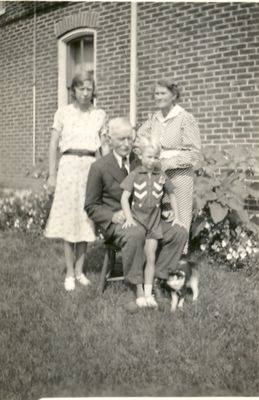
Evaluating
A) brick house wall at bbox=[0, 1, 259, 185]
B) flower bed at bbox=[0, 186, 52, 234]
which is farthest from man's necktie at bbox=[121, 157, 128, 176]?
flower bed at bbox=[0, 186, 52, 234]

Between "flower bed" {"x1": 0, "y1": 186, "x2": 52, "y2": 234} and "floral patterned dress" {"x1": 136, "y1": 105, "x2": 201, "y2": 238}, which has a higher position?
"floral patterned dress" {"x1": 136, "y1": 105, "x2": 201, "y2": 238}

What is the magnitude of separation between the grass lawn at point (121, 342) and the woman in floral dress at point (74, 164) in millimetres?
434

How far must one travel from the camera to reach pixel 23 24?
906cm

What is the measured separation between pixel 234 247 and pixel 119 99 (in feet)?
10.3

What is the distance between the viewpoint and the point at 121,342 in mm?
3291

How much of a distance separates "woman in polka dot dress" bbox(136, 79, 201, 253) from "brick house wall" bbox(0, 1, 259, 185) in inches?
68.1

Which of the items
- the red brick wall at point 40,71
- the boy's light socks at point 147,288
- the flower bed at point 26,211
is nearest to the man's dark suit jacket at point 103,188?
the boy's light socks at point 147,288

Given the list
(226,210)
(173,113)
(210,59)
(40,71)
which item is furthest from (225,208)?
(40,71)

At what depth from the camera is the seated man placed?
3812 mm

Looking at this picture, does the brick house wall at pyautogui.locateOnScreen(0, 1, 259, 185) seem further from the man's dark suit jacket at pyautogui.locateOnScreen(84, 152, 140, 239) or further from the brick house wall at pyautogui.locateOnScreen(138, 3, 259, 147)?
the man's dark suit jacket at pyautogui.locateOnScreen(84, 152, 140, 239)

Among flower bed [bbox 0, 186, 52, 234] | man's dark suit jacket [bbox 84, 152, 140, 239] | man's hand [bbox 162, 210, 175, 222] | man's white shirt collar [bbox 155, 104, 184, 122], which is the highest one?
man's white shirt collar [bbox 155, 104, 184, 122]

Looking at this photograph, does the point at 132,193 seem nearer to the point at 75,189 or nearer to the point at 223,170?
the point at 75,189

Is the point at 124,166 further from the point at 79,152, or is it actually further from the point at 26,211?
the point at 26,211

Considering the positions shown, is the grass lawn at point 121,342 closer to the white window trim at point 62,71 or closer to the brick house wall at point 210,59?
the brick house wall at point 210,59
